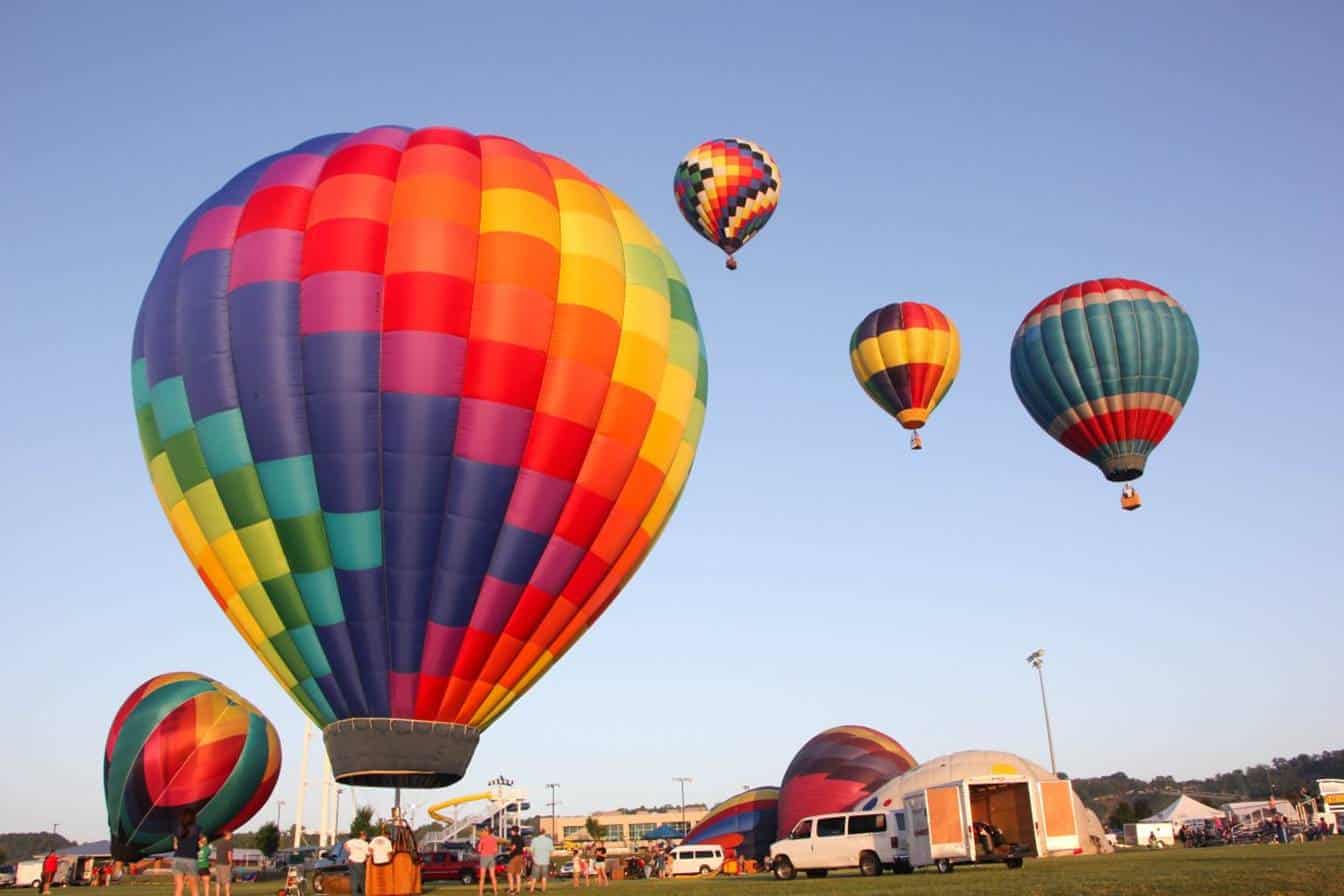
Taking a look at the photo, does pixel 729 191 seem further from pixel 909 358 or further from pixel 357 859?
pixel 357 859

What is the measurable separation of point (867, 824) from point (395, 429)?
553 inches

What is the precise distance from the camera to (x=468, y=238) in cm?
2136

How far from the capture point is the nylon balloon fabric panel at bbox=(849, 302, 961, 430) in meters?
40.8

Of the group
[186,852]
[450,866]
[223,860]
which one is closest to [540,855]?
[223,860]

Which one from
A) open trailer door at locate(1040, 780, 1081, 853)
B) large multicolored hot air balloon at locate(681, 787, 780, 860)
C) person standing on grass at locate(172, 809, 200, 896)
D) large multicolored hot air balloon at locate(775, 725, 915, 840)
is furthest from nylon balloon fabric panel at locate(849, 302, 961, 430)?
person standing on grass at locate(172, 809, 200, 896)

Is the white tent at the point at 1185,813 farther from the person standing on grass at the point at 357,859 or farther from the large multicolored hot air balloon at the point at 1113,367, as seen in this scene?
the person standing on grass at the point at 357,859

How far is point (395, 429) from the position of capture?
66.8ft

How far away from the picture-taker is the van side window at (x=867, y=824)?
2644cm

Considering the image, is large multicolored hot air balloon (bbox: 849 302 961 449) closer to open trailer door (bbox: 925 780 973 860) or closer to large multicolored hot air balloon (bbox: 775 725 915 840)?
large multicolored hot air balloon (bbox: 775 725 915 840)

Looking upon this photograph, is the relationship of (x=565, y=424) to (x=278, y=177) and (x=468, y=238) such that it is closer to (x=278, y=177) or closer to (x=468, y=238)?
(x=468, y=238)

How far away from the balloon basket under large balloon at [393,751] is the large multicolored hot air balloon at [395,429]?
0.13 ft

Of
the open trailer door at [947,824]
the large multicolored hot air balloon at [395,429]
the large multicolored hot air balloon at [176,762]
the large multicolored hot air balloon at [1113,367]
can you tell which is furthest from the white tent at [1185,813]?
the large multicolored hot air balloon at [395,429]

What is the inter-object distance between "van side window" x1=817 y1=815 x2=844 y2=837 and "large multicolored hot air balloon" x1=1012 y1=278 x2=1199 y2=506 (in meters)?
18.3

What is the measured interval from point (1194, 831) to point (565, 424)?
140 ft
